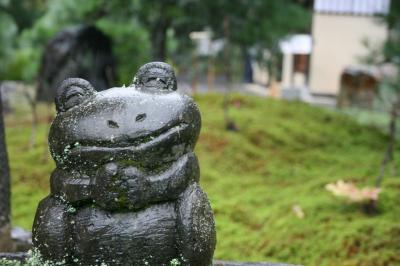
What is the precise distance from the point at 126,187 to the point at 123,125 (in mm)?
292

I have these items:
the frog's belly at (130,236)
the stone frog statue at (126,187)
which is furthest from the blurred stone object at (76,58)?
the frog's belly at (130,236)

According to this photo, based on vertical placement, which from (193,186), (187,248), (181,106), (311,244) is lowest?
(311,244)

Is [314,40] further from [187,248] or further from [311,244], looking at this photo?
[187,248]

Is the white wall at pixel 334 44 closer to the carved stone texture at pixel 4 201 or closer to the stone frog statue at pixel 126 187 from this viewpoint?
the carved stone texture at pixel 4 201

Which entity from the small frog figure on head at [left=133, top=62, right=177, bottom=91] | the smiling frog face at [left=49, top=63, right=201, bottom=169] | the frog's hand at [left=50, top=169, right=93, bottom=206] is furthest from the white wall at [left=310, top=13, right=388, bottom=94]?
the frog's hand at [left=50, top=169, right=93, bottom=206]

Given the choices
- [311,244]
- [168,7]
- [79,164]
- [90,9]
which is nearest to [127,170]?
[79,164]

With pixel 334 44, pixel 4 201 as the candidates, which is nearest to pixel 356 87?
pixel 334 44

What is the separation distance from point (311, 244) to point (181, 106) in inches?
121

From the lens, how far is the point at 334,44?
15.5 metres

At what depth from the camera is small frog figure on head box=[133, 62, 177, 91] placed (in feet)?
9.65

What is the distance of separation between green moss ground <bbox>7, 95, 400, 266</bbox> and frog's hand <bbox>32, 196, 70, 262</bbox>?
2.75 meters

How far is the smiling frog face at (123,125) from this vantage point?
272 centimetres

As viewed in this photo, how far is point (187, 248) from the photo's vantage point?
9.02 feet

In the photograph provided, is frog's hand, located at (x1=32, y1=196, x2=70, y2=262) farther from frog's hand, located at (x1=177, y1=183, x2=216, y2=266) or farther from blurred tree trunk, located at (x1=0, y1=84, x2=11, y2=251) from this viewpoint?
blurred tree trunk, located at (x1=0, y1=84, x2=11, y2=251)
